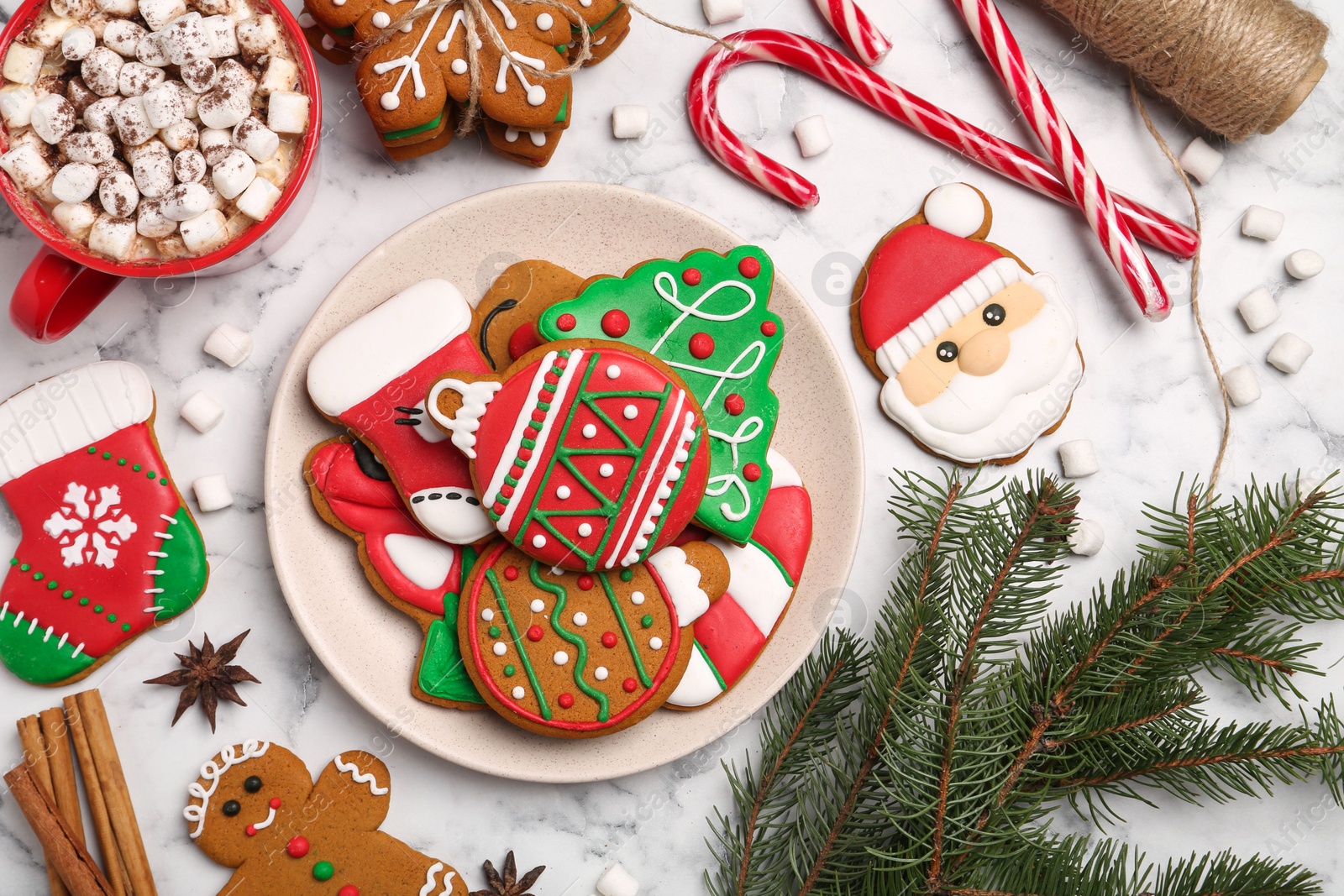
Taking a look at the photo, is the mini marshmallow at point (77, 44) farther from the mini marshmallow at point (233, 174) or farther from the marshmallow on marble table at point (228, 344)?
the marshmallow on marble table at point (228, 344)

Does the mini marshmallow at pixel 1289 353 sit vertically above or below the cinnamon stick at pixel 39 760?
above

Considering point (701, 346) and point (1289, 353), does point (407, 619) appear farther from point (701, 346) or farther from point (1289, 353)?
point (1289, 353)

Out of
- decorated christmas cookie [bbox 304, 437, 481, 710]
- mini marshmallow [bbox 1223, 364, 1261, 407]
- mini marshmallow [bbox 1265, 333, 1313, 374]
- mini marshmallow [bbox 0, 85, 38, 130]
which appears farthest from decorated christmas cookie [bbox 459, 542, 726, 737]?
mini marshmallow [bbox 1265, 333, 1313, 374]

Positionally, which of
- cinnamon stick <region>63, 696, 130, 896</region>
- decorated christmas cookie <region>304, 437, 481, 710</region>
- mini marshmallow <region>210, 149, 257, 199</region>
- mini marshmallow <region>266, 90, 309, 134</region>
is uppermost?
mini marshmallow <region>266, 90, 309, 134</region>

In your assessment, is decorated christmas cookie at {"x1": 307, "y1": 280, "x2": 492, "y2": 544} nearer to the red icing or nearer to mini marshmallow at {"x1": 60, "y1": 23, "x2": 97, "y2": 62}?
the red icing

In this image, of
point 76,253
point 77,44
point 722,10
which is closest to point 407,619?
point 76,253

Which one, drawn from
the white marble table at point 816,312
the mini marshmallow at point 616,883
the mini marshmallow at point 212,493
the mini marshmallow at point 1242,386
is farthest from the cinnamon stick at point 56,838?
the mini marshmallow at point 1242,386
